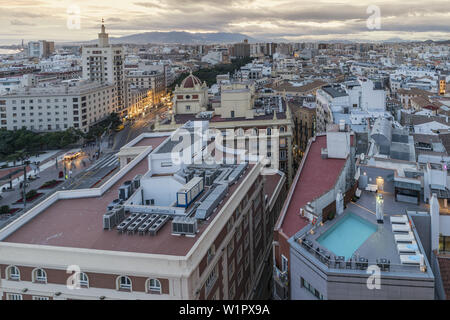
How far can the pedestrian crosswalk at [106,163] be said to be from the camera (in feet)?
139

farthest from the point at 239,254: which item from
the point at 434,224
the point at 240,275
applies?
the point at 434,224

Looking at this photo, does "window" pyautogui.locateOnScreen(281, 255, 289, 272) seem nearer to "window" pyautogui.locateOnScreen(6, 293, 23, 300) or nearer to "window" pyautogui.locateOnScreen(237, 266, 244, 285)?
"window" pyautogui.locateOnScreen(237, 266, 244, 285)

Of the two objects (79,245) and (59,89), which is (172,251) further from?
(59,89)

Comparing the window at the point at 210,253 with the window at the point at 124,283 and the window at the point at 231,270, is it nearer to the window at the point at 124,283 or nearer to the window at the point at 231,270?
the window at the point at 231,270

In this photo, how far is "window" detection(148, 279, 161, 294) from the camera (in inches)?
466

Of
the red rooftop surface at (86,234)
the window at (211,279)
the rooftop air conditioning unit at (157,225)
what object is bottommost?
the window at (211,279)

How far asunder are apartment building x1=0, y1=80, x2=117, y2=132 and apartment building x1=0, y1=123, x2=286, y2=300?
38.5 meters

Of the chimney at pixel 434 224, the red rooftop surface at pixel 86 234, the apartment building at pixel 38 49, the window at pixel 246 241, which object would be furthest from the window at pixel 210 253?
the apartment building at pixel 38 49

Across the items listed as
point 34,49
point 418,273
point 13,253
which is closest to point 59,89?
point 13,253

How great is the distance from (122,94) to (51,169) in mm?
29291

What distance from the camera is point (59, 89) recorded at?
55781 millimetres

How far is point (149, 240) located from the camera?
516 inches

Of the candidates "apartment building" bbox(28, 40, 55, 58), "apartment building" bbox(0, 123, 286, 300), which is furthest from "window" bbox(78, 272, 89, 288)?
"apartment building" bbox(28, 40, 55, 58)

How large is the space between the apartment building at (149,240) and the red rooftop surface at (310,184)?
6.89 ft
